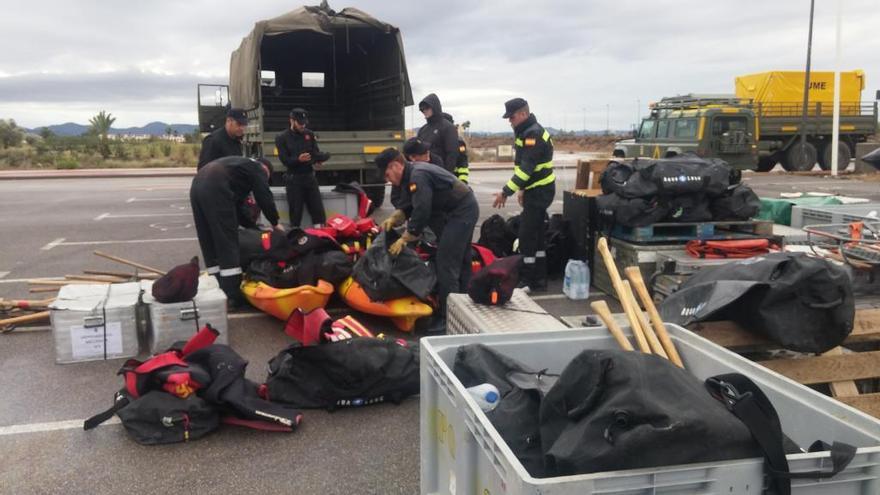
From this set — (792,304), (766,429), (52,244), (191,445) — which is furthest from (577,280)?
(52,244)

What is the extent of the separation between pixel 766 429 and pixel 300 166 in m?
7.62

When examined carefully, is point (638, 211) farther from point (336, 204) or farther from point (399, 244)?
point (336, 204)

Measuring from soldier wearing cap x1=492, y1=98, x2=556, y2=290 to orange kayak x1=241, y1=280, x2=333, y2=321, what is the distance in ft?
7.30

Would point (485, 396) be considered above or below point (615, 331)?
below

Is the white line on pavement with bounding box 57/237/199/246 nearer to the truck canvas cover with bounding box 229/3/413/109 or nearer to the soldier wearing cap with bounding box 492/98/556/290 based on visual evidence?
the truck canvas cover with bounding box 229/3/413/109

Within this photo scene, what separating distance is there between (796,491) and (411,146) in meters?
5.37

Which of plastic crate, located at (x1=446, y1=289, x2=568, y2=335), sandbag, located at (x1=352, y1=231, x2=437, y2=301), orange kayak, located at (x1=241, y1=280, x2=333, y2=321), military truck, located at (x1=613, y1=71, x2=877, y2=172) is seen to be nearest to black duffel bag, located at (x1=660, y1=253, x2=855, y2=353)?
plastic crate, located at (x1=446, y1=289, x2=568, y2=335)

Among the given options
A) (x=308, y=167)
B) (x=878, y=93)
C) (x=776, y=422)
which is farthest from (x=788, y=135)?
(x=776, y=422)

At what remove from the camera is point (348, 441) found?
3.91 m

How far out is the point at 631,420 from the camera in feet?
5.82

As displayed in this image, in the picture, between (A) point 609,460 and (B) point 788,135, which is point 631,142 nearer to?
(B) point 788,135

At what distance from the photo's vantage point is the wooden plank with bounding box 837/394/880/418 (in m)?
3.34

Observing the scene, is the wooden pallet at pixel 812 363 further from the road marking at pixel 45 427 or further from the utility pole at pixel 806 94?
the utility pole at pixel 806 94

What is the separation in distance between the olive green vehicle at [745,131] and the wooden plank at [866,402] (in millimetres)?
9427
